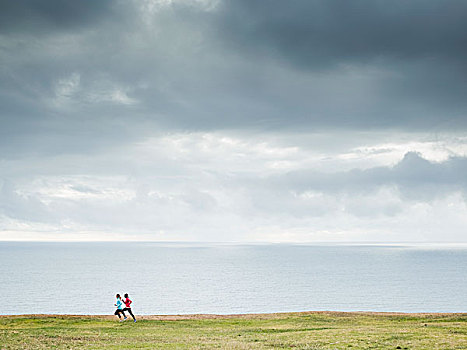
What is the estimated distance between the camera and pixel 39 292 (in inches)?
5527

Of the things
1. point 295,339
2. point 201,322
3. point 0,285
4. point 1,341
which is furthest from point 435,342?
point 0,285

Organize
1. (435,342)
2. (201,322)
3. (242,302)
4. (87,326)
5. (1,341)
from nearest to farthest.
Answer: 1. (435,342)
2. (1,341)
3. (87,326)
4. (201,322)
5. (242,302)

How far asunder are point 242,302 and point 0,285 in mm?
95468

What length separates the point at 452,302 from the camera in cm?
12412

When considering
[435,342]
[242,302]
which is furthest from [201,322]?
[242,302]

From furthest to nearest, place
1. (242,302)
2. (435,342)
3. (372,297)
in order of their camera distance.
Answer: (372,297), (242,302), (435,342)

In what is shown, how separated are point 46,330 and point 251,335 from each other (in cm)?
1795

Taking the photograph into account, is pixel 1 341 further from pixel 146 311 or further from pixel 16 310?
pixel 16 310

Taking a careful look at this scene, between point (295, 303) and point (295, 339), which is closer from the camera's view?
point (295, 339)

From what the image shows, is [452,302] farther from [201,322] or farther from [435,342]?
[435,342]

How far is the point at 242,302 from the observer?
398 ft

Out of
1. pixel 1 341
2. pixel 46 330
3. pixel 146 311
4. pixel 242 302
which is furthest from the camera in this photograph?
pixel 242 302

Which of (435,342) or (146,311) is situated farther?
(146,311)

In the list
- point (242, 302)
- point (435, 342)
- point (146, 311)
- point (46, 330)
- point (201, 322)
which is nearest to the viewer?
point (435, 342)
